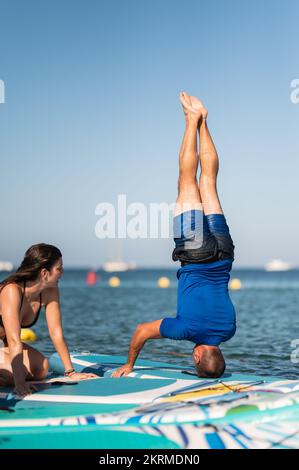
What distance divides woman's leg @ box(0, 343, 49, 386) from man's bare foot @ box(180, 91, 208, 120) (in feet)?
10.1

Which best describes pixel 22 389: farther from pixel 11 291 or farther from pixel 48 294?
pixel 48 294

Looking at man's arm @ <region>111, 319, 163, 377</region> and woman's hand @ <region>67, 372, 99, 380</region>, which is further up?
man's arm @ <region>111, 319, 163, 377</region>

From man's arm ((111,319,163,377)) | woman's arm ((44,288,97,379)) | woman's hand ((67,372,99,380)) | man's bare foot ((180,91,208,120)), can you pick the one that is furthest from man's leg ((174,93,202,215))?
woman's hand ((67,372,99,380))

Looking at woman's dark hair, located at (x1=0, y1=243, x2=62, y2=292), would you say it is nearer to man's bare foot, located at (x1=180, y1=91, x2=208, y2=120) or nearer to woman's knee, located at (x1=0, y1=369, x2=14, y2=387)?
woman's knee, located at (x1=0, y1=369, x2=14, y2=387)

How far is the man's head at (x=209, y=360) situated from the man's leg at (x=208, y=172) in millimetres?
1458

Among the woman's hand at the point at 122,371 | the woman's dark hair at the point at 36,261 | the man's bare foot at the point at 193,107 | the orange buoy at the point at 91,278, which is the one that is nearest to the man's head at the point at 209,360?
the woman's hand at the point at 122,371

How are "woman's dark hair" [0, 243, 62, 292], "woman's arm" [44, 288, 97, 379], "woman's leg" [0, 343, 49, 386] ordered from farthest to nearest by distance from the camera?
"woman's arm" [44, 288, 97, 379] → "woman's leg" [0, 343, 49, 386] → "woman's dark hair" [0, 243, 62, 292]

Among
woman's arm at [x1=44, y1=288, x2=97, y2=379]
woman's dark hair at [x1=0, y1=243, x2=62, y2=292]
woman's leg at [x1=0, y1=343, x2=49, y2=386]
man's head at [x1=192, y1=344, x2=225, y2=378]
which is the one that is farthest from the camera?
woman's arm at [x1=44, y1=288, x2=97, y2=379]

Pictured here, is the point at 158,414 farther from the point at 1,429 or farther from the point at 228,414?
the point at 1,429

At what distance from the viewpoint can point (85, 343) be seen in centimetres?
1506

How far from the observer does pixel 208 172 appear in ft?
23.6

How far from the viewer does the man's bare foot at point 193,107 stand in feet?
23.8

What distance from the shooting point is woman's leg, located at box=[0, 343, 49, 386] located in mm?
6250

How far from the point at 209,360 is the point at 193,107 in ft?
9.20
